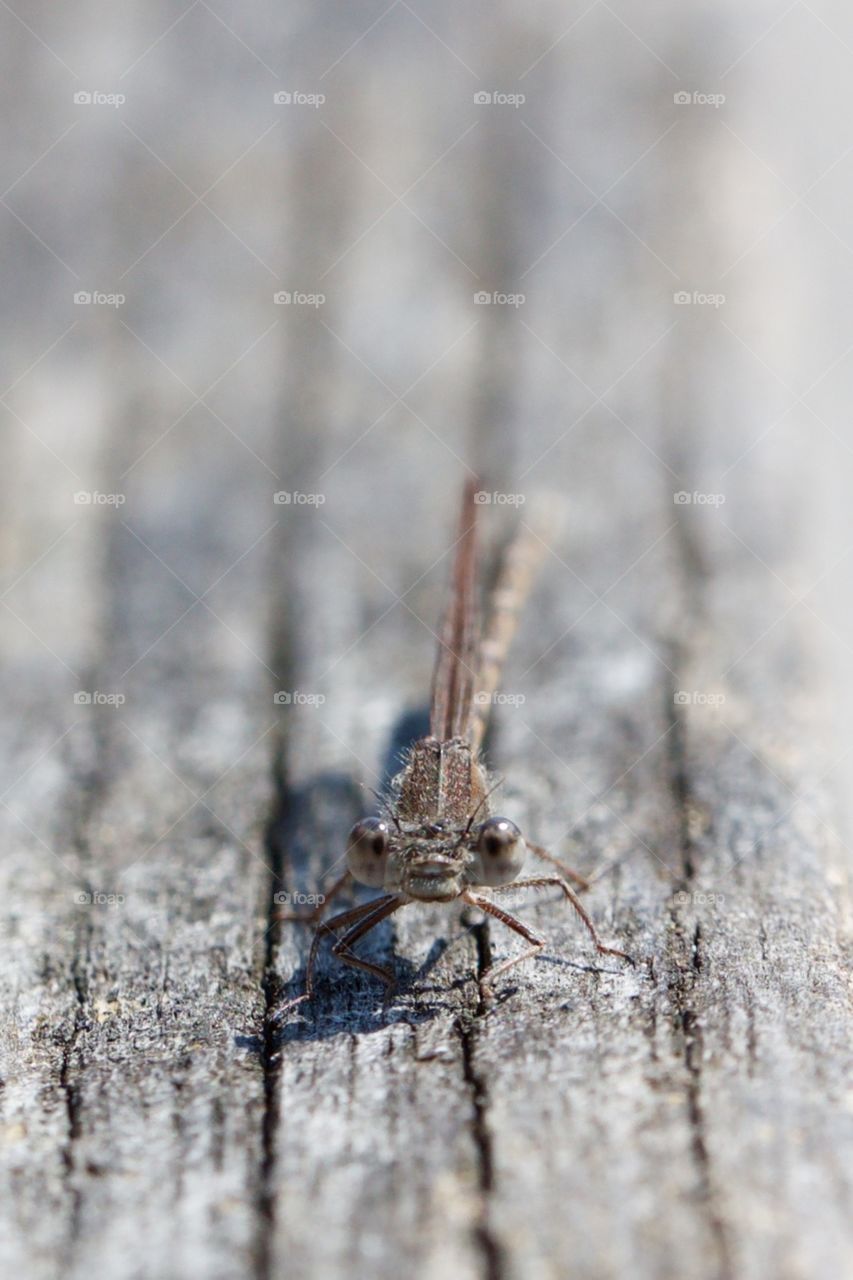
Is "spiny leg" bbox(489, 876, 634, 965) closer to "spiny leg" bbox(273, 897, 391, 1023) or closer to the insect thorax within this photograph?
the insect thorax

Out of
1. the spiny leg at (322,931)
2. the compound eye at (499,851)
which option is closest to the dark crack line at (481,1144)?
the spiny leg at (322,931)

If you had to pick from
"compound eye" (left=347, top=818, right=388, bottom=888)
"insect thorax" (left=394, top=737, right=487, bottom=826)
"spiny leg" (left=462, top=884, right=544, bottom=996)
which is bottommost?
"spiny leg" (left=462, top=884, right=544, bottom=996)

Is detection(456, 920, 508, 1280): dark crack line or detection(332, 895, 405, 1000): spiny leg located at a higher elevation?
detection(332, 895, 405, 1000): spiny leg

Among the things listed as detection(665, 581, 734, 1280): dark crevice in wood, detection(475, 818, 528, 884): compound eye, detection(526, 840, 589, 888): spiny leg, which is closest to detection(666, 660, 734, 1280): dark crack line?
detection(665, 581, 734, 1280): dark crevice in wood

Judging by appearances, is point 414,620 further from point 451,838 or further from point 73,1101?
point 73,1101

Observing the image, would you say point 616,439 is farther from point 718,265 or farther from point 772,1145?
point 772,1145

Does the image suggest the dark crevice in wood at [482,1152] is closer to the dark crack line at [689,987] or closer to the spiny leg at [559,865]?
the dark crack line at [689,987]

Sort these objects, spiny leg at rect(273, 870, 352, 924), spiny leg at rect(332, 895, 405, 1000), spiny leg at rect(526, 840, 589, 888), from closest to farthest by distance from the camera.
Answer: spiny leg at rect(332, 895, 405, 1000) → spiny leg at rect(273, 870, 352, 924) → spiny leg at rect(526, 840, 589, 888)

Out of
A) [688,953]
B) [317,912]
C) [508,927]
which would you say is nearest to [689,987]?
[688,953]
